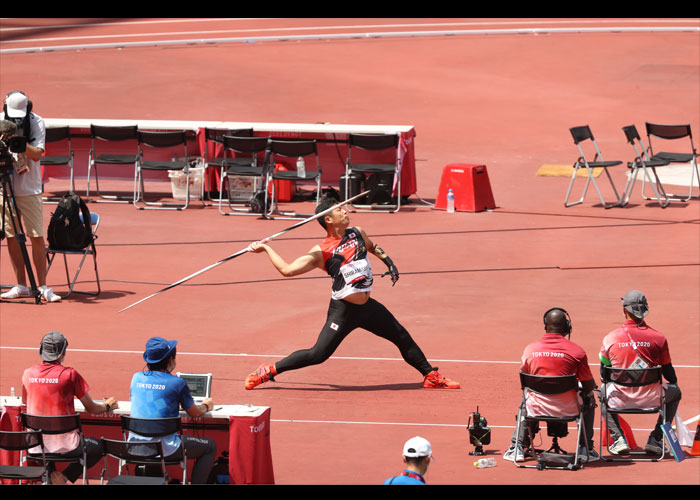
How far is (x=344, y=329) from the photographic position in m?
11.0

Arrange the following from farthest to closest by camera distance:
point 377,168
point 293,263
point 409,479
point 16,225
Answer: point 377,168 < point 16,225 < point 293,263 < point 409,479

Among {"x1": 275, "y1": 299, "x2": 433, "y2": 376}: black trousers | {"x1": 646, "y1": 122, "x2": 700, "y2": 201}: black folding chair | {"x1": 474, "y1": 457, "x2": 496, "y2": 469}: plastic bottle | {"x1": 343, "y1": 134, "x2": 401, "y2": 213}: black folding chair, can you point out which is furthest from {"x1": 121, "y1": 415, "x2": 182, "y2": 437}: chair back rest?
{"x1": 646, "y1": 122, "x2": 700, "y2": 201}: black folding chair

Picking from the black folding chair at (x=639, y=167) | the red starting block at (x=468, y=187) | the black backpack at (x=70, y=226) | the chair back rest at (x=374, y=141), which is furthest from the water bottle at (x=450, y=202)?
the black backpack at (x=70, y=226)

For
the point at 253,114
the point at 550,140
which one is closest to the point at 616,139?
the point at 550,140

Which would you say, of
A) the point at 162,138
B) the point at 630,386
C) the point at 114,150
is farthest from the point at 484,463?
the point at 114,150

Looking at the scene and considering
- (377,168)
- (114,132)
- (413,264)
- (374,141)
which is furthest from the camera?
(114,132)

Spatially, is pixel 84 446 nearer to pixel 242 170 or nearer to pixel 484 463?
pixel 484 463

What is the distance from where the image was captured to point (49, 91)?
33188mm

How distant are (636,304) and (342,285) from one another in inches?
110

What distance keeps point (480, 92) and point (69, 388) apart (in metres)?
25.4

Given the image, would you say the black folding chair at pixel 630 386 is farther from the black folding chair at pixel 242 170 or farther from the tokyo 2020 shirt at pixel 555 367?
the black folding chair at pixel 242 170

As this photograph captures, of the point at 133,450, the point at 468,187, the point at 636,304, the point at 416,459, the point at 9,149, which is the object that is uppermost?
the point at 9,149

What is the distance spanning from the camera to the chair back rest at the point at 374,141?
66.8 ft

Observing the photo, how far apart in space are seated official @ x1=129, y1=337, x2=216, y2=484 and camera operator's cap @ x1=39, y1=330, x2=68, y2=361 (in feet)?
2.07
